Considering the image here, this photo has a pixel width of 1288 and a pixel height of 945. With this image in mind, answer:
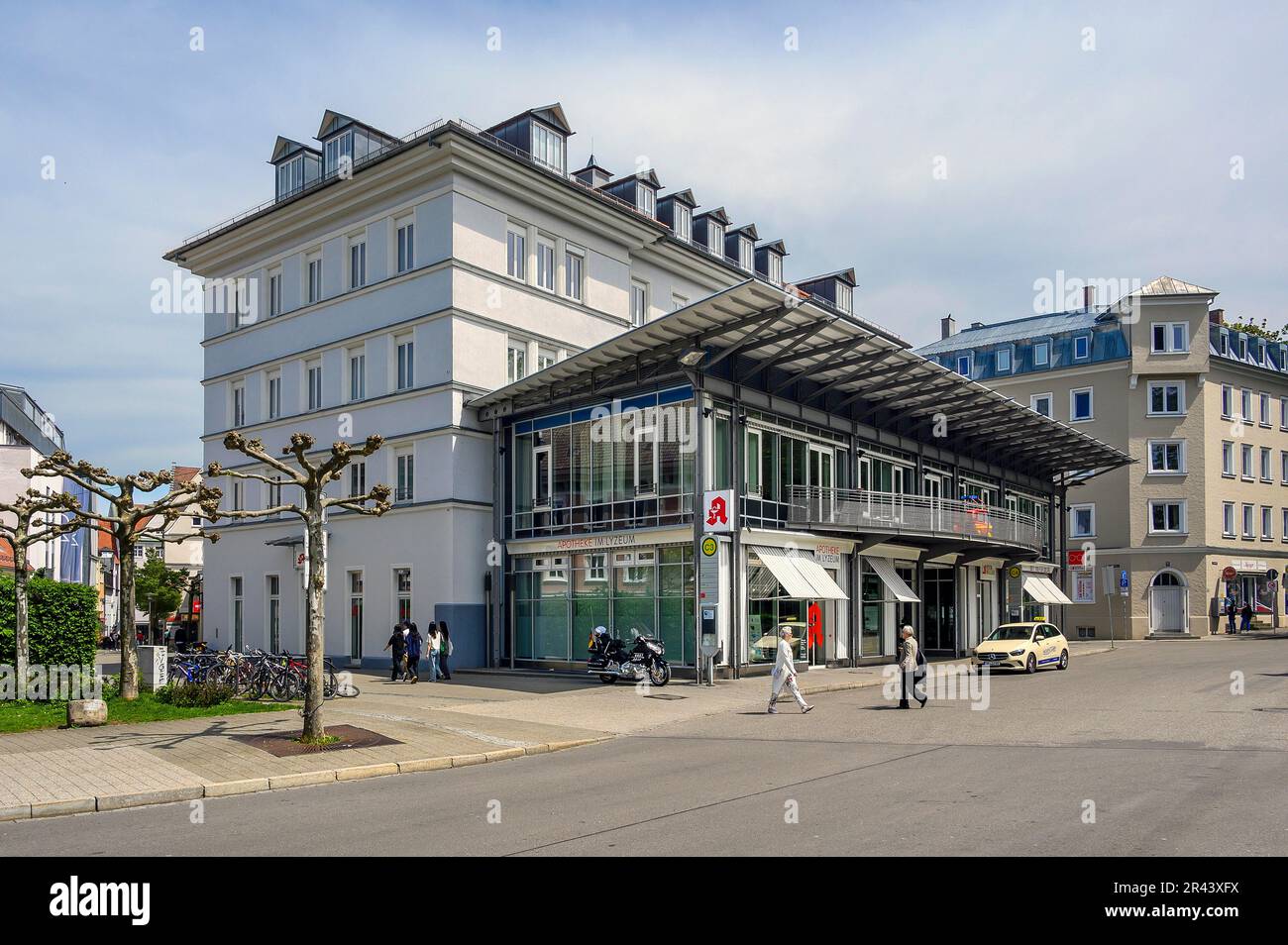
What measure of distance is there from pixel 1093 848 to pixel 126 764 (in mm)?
11616

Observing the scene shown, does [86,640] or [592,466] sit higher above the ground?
[592,466]

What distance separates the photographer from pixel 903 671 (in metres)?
21.0

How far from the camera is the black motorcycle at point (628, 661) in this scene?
84.9ft

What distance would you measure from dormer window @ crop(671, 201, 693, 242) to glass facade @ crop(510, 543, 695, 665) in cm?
1701

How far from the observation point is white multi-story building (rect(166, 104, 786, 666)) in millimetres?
32906

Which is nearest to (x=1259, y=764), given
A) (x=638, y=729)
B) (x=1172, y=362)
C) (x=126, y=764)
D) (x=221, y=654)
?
(x=638, y=729)

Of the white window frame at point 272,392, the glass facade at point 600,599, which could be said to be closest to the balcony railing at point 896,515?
the glass facade at point 600,599

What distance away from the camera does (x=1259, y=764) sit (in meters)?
12.7

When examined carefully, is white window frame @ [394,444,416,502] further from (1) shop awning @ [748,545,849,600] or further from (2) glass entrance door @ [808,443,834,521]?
(2) glass entrance door @ [808,443,834,521]

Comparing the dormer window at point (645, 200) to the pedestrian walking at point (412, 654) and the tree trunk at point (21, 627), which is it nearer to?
the pedestrian walking at point (412, 654)

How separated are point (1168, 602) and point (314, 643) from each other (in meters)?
51.7

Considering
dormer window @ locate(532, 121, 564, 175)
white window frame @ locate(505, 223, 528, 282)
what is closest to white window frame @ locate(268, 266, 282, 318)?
white window frame @ locate(505, 223, 528, 282)
